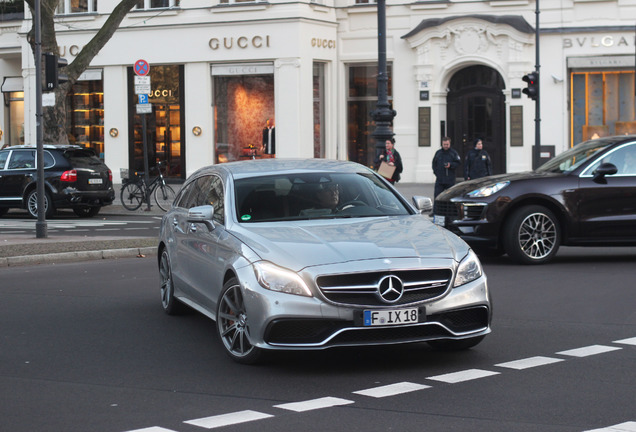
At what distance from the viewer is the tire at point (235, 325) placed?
26.0 feet

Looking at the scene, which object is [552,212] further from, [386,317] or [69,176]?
[69,176]

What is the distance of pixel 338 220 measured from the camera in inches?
345

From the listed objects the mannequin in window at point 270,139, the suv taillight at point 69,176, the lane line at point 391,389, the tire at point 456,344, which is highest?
the mannequin in window at point 270,139

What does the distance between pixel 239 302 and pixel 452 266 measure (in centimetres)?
155

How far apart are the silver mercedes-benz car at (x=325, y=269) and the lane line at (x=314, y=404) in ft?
2.39

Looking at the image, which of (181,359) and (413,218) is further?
(413,218)

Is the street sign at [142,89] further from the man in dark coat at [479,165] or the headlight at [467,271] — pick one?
the headlight at [467,271]

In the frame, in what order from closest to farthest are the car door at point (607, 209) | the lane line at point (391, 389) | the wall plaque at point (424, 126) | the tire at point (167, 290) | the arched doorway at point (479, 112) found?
1. the lane line at point (391, 389)
2. the tire at point (167, 290)
3. the car door at point (607, 209)
4. the arched doorway at point (479, 112)
5. the wall plaque at point (424, 126)

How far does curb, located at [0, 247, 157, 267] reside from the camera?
615 inches

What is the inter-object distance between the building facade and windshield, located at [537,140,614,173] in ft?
59.6

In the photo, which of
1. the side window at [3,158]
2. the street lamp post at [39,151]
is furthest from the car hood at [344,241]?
the side window at [3,158]

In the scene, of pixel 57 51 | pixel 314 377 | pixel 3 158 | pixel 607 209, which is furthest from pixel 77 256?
pixel 57 51

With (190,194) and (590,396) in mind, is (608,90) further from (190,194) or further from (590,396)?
(590,396)

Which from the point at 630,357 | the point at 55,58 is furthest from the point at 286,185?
the point at 55,58
